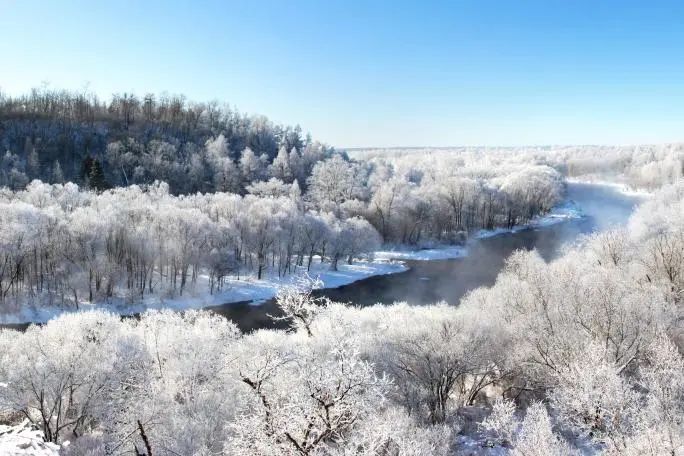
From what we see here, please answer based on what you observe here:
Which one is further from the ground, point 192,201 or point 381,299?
point 192,201

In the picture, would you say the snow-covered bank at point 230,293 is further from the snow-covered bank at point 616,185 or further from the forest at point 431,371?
the snow-covered bank at point 616,185

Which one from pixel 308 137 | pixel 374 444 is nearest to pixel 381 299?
pixel 374 444

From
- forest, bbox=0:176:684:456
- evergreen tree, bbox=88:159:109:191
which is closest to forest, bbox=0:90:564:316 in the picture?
evergreen tree, bbox=88:159:109:191

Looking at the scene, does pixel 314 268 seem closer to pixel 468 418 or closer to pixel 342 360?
pixel 468 418

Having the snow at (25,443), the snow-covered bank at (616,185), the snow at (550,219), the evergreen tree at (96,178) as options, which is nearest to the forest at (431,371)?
the snow at (25,443)

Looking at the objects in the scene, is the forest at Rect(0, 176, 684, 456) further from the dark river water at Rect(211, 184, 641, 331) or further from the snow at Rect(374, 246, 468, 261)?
the snow at Rect(374, 246, 468, 261)

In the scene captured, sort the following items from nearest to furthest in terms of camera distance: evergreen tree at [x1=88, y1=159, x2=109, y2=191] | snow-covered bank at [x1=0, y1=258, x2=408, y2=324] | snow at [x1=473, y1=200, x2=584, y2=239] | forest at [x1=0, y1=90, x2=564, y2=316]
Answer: snow-covered bank at [x1=0, y1=258, x2=408, y2=324] < forest at [x1=0, y1=90, x2=564, y2=316] < evergreen tree at [x1=88, y1=159, x2=109, y2=191] < snow at [x1=473, y1=200, x2=584, y2=239]

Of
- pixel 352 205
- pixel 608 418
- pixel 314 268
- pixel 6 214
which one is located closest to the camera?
pixel 608 418
